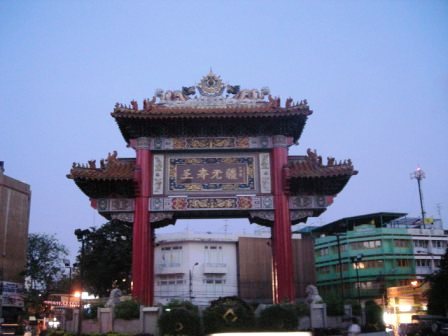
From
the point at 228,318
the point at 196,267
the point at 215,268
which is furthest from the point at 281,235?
the point at 196,267

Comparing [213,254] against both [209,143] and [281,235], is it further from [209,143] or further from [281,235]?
[281,235]

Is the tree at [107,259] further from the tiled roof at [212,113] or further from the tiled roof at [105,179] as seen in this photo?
the tiled roof at [212,113]

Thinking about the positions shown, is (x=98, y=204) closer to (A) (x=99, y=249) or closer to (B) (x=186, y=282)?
(A) (x=99, y=249)

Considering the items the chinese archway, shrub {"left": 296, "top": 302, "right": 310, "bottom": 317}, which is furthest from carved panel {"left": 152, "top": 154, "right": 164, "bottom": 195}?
shrub {"left": 296, "top": 302, "right": 310, "bottom": 317}

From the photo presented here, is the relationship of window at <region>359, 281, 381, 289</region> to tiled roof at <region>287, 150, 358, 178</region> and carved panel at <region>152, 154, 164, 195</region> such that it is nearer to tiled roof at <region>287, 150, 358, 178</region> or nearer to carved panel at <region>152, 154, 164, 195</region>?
tiled roof at <region>287, 150, 358, 178</region>

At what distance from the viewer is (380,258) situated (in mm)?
58625

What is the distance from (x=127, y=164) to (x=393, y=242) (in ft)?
135

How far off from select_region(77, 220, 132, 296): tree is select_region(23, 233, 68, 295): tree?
7.32 metres

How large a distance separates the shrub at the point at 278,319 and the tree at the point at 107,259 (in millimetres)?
27490

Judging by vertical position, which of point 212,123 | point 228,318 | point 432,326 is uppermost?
point 212,123

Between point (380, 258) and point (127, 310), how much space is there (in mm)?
42187

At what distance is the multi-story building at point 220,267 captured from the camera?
179 ft

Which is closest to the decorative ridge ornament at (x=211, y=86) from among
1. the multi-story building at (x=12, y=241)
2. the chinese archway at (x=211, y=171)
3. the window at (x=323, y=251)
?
the chinese archway at (x=211, y=171)

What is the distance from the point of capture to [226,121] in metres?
26.3
